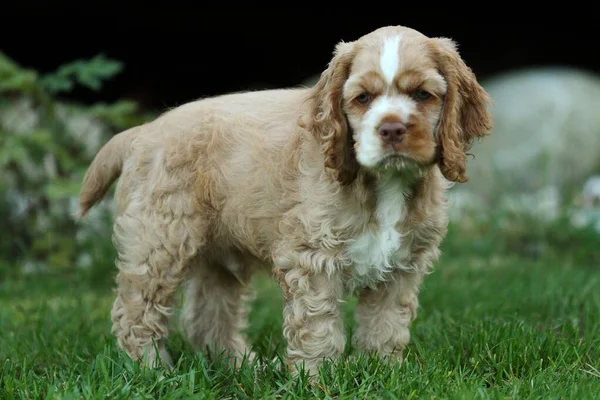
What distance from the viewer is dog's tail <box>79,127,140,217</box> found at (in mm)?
5352

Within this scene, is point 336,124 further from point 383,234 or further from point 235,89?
point 235,89

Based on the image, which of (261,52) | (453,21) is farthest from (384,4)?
(261,52)

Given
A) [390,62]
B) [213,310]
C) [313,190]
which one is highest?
[390,62]

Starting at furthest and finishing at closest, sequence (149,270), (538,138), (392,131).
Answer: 1. (538,138)
2. (149,270)
3. (392,131)

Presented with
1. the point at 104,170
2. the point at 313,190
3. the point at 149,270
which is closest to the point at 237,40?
the point at 104,170

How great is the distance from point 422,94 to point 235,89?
9.08 metres

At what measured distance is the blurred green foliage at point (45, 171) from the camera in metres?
8.02

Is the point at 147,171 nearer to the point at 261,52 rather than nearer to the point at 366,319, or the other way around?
the point at 366,319

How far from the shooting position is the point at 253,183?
15.5 ft

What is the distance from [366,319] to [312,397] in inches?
28.6

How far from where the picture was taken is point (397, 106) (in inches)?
161

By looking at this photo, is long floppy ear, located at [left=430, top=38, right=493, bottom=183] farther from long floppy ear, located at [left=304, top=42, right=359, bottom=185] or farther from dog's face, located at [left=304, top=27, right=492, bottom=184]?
long floppy ear, located at [left=304, top=42, right=359, bottom=185]

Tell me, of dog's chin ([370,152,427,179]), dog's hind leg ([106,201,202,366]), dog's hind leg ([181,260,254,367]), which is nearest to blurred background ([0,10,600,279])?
dog's hind leg ([181,260,254,367])

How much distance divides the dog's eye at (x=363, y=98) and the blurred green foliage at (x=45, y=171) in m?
4.18
